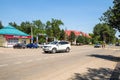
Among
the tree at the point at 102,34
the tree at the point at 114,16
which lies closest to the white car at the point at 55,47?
the tree at the point at 114,16

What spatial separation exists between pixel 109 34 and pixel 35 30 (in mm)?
59340

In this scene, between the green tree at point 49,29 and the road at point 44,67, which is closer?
the road at point 44,67

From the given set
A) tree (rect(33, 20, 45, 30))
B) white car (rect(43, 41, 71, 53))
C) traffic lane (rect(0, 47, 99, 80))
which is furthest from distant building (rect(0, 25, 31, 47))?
traffic lane (rect(0, 47, 99, 80))

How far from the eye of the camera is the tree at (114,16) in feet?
93.3

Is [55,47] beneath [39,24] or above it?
beneath

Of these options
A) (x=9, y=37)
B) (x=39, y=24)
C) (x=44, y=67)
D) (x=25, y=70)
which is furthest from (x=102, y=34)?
(x=25, y=70)

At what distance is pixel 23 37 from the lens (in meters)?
77.6

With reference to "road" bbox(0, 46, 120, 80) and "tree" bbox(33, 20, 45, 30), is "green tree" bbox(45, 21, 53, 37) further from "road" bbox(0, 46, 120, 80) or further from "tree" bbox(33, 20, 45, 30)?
"road" bbox(0, 46, 120, 80)

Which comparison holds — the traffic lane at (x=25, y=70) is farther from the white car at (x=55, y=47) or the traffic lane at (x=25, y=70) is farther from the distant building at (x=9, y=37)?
the distant building at (x=9, y=37)

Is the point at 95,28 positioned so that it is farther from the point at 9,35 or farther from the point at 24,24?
the point at 9,35

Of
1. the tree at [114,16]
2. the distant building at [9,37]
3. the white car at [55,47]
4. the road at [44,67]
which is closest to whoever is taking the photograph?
the road at [44,67]

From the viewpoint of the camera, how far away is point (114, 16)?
29.3 m

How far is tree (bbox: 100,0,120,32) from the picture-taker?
28431 millimetres

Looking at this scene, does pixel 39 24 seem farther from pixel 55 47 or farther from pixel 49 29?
pixel 55 47
